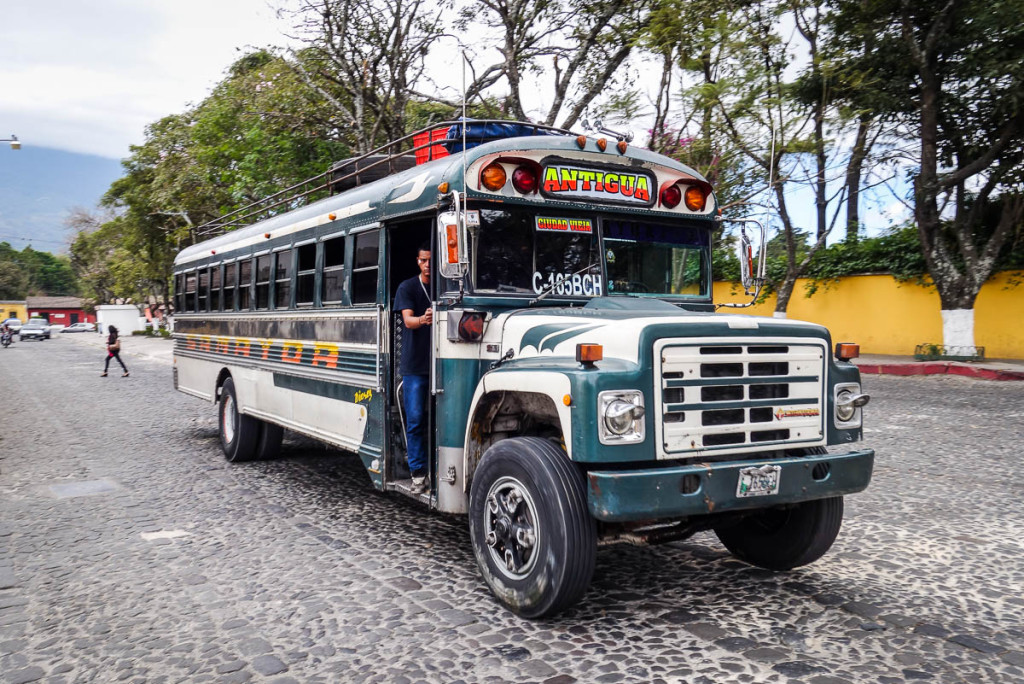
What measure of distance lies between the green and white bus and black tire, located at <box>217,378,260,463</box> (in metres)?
1.71

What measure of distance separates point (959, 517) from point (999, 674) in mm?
2911

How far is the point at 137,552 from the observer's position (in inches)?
224

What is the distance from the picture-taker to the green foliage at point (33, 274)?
10550cm

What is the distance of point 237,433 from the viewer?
9.02 m

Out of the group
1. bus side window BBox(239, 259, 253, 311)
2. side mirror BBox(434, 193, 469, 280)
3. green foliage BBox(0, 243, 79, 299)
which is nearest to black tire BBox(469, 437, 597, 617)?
side mirror BBox(434, 193, 469, 280)

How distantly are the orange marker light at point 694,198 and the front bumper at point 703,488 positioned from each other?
85.1 inches

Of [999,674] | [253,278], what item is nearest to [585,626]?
[999,674]

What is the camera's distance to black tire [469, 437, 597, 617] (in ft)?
13.0

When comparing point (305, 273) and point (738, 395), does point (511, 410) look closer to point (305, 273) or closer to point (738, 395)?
point (738, 395)

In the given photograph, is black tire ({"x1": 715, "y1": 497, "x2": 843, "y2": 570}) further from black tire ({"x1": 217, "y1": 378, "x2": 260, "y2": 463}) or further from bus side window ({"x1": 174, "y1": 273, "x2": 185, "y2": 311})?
bus side window ({"x1": 174, "y1": 273, "x2": 185, "y2": 311})

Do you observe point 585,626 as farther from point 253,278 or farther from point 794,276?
point 794,276

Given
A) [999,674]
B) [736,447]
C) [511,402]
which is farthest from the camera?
[511,402]

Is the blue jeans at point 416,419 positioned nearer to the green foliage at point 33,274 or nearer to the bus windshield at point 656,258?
the bus windshield at point 656,258

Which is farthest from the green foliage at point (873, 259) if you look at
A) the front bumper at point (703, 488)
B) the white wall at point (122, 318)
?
the white wall at point (122, 318)
